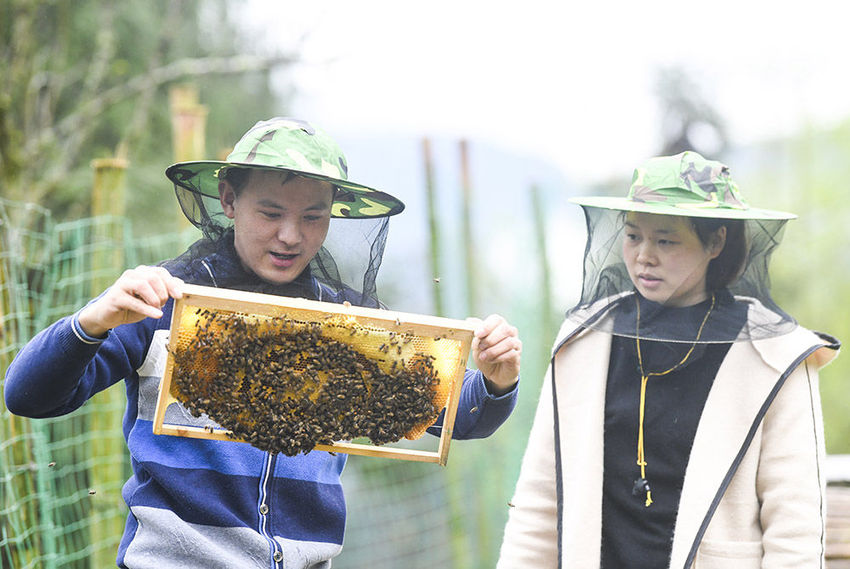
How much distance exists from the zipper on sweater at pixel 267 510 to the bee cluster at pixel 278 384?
144 millimetres

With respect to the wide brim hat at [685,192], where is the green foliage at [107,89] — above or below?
above

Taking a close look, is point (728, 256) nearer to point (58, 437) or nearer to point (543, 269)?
point (543, 269)

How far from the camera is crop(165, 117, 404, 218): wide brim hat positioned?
2.36 metres

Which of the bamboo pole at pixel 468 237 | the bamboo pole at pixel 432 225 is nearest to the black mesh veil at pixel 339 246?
the bamboo pole at pixel 432 225

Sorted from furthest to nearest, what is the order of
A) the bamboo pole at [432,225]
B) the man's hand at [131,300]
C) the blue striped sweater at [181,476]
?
the bamboo pole at [432,225] < the blue striped sweater at [181,476] < the man's hand at [131,300]

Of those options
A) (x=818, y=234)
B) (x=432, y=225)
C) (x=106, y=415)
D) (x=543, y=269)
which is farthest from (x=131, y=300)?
(x=818, y=234)

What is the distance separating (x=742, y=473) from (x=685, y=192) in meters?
0.93

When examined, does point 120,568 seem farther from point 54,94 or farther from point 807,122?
point 807,122

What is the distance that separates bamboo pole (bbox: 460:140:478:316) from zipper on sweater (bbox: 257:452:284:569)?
3820 mm

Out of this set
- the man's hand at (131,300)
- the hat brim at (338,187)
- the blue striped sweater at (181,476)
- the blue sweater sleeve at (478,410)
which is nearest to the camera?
the man's hand at (131,300)

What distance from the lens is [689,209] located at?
9.41 ft

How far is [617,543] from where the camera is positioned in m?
3.01

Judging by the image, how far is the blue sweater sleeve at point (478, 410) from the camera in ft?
8.72

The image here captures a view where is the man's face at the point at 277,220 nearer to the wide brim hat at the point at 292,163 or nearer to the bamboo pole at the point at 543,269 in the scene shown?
the wide brim hat at the point at 292,163
